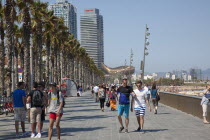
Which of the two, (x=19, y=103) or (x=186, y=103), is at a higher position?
(x=19, y=103)

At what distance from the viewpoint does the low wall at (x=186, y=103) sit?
17.8m

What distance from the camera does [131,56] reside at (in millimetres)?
76750

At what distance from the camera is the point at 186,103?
2102cm

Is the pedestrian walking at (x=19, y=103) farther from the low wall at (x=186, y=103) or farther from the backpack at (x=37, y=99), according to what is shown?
the low wall at (x=186, y=103)

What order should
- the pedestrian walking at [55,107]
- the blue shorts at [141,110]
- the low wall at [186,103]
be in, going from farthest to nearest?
the low wall at [186,103], the blue shorts at [141,110], the pedestrian walking at [55,107]

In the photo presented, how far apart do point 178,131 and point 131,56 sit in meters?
64.5

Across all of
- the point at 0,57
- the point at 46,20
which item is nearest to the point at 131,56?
the point at 46,20

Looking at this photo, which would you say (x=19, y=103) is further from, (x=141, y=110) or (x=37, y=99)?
(x=141, y=110)

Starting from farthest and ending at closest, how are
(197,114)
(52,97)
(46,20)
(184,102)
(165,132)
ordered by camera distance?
(46,20) → (184,102) → (197,114) → (165,132) → (52,97)

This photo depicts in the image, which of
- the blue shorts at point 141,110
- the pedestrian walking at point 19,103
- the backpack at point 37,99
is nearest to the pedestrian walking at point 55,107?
the backpack at point 37,99

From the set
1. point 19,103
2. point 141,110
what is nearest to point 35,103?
point 19,103

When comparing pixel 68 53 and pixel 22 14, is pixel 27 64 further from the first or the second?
pixel 68 53

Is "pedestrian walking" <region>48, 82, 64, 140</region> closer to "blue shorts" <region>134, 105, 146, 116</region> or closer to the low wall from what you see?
"blue shorts" <region>134, 105, 146, 116</region>

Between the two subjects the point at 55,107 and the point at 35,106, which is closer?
the point at 55,107
